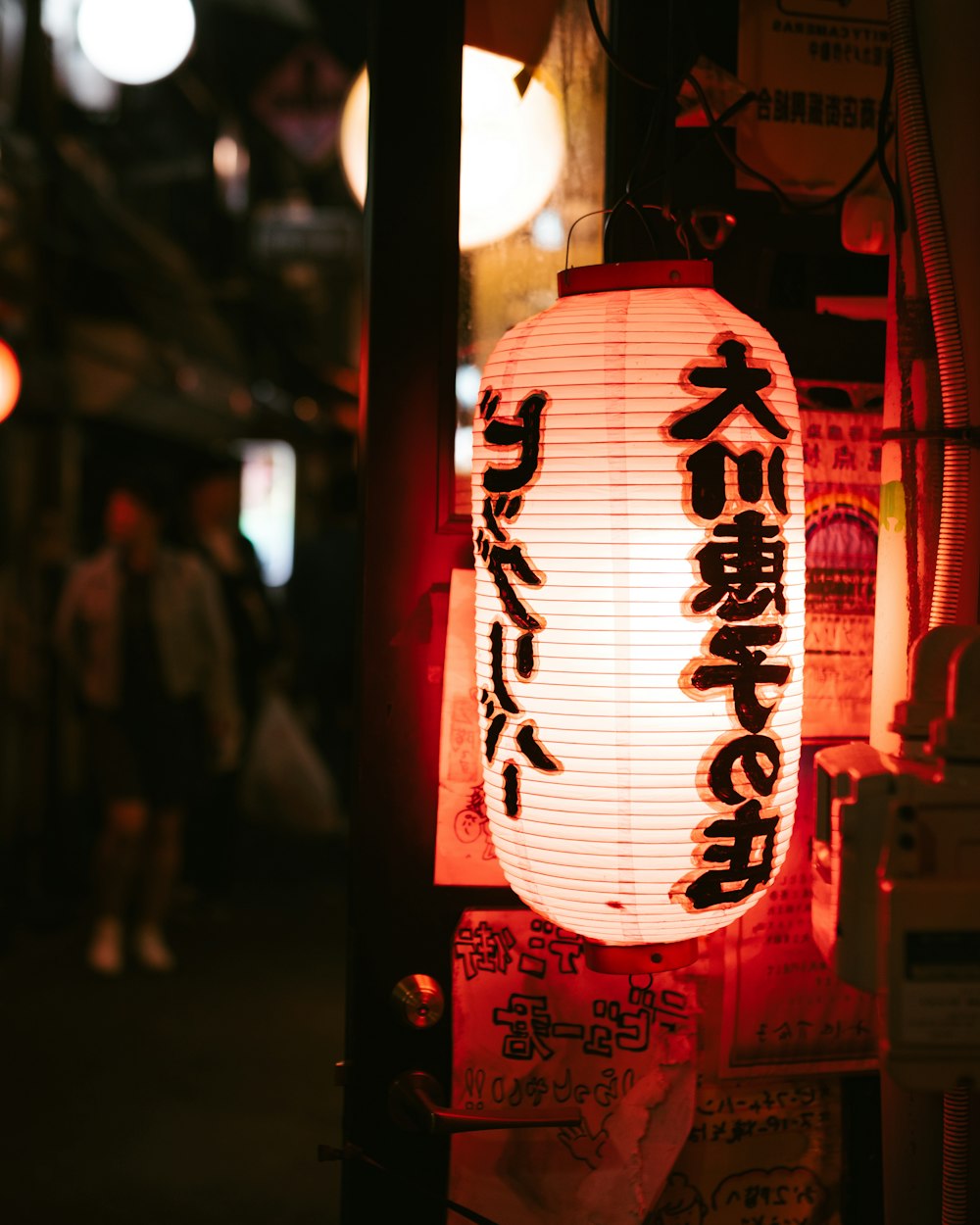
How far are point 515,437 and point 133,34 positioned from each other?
8.20 metres

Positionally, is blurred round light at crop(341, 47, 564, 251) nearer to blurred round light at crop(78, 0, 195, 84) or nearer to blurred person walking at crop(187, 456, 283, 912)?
blurred person walking at crop(187, 456, 283, 912)

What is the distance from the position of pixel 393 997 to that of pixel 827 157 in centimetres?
215

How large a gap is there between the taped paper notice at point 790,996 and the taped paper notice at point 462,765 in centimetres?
60

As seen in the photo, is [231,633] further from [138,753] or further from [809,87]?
[809,87]

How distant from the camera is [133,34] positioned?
8820 millimetres

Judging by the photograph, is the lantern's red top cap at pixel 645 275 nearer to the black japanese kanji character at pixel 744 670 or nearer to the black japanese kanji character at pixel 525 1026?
the black japanese kanji character at pixel 744 670

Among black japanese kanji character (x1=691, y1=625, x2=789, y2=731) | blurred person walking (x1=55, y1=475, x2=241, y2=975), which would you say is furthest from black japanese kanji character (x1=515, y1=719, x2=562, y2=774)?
blurred person walking (x1=55, y1=475, x2=241, y2=975)

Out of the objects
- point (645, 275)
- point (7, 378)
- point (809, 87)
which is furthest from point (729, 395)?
point (7, 378)

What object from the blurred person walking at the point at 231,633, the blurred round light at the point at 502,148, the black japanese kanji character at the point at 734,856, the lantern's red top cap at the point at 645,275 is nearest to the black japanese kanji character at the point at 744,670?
the black japanese kanji character at the point at 734,856

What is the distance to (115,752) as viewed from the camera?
24.0 ft

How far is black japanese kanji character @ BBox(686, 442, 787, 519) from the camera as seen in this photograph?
199 cm

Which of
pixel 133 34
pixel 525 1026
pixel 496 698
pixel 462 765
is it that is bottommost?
pixel 525 1026

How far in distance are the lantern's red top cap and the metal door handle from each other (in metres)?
1.68

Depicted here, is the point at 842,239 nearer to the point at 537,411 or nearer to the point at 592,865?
the point at 537,411
